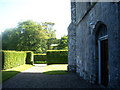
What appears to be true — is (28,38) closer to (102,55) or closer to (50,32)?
(50,32)

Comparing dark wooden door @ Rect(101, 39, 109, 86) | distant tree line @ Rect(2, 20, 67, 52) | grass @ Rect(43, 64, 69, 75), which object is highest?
distant tree line @ Rect(2, 20, 67, 52)

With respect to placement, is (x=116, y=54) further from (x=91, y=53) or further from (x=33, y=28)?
(x=33, y=28)

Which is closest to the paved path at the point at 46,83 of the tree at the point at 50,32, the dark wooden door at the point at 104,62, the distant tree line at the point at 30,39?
the dark wooden door at the point at 104,62

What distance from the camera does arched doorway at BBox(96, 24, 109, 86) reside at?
6590mm

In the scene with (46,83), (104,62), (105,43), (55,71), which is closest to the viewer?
(105,43)

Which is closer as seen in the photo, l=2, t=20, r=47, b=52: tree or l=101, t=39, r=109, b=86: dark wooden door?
l=101, t=39, r=109, b=86: dark wooden door

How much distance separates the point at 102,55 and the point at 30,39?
30.5 metres

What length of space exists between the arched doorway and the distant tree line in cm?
2922

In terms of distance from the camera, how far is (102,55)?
6973 millimetres

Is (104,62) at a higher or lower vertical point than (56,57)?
higher

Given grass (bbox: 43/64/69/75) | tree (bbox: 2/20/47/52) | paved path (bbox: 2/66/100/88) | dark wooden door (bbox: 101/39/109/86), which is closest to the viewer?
dark wooden door (bbox: 101/39/109/86)

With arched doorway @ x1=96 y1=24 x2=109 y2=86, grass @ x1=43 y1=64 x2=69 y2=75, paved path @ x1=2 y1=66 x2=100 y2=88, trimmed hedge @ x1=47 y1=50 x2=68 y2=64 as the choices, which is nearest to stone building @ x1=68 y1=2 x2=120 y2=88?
arched doorway @ x1=96 y1=24 x2=109 y2=86

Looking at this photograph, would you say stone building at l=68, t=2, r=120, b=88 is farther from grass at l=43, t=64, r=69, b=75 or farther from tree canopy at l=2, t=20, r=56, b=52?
tree canopy at l=2, t=20, r=56, b=52

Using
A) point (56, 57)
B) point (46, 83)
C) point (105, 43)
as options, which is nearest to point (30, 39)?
point (56, 57)
